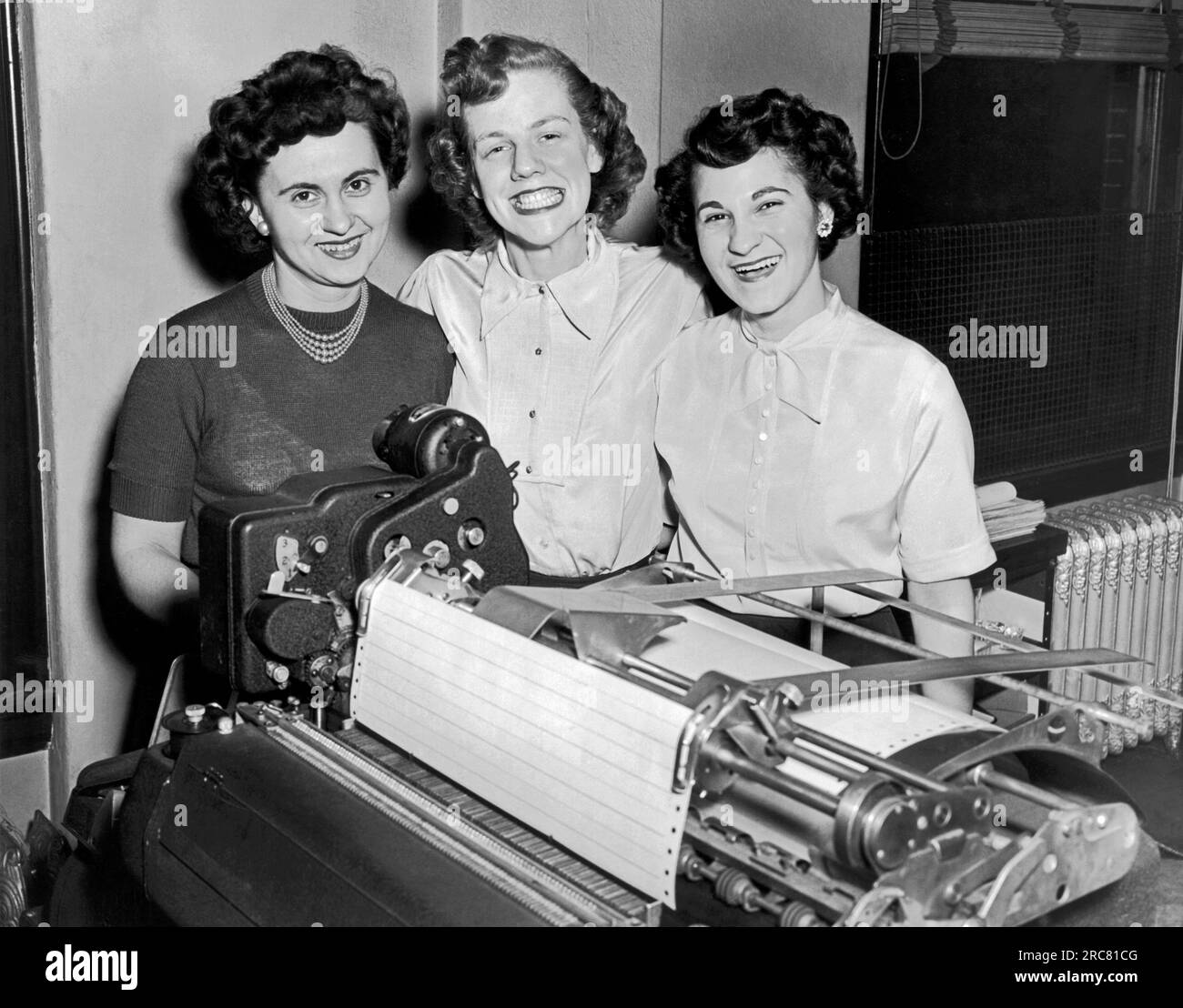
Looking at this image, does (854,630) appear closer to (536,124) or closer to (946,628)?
(946,628)

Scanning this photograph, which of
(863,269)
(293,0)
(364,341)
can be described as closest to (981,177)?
(863,269)

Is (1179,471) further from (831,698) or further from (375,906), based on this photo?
(375,906)

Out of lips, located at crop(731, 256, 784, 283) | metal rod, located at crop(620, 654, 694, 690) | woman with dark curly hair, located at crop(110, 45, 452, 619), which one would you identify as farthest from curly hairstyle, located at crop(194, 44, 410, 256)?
metal rod, located at crop(620, 654, 694, 690)

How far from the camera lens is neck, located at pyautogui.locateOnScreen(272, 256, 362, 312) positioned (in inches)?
100

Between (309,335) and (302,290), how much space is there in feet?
0.28

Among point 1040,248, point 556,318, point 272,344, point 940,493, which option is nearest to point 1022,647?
point 940,493

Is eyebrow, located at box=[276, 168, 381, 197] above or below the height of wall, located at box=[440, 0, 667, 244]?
below

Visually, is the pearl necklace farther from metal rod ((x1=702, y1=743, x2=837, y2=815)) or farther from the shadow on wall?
metal rod ((x1=702, y1=743, x2=837, y2=815))

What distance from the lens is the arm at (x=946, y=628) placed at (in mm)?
2334

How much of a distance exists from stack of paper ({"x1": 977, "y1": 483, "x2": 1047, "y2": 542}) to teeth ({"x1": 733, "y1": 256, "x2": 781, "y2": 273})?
5.54ft

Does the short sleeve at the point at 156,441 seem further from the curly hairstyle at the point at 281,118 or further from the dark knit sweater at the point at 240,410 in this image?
the curly hairstyle at the point at 281,118

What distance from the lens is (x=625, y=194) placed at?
9.35 feet

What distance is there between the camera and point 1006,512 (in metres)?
3.89

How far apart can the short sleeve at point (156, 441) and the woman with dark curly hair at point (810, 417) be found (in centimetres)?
91
